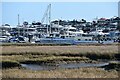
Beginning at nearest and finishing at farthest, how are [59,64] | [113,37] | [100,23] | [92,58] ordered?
1. [59,64]
2. [92,58]
3. [113,37]
4. [100,23]

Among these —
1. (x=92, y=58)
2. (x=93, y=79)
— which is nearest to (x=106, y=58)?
(x=92, y=58)

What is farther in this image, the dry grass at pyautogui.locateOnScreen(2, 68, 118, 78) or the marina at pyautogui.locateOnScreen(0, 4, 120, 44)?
the marina at pyautogui.locateOnScreen(0, 4, 120, 44)

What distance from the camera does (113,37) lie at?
92.5 m

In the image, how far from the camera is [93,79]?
2241cm

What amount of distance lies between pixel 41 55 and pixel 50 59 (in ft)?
14.1

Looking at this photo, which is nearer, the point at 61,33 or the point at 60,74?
the point at 60,74

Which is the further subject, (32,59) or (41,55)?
(41,55)

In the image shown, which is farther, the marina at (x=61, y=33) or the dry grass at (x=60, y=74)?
the marina at (x=61, y=33)

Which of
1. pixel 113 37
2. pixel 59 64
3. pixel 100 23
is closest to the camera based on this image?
pixel 59 64

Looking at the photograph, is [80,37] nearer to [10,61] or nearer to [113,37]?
[113,37]

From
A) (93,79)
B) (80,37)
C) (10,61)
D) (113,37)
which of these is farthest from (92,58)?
(113,37)

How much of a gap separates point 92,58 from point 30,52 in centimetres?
844

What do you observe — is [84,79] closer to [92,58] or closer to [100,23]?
[92,58]

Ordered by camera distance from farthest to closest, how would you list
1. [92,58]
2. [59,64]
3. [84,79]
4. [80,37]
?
[80,37] < [92,58] < [59,64] < [84,79]
